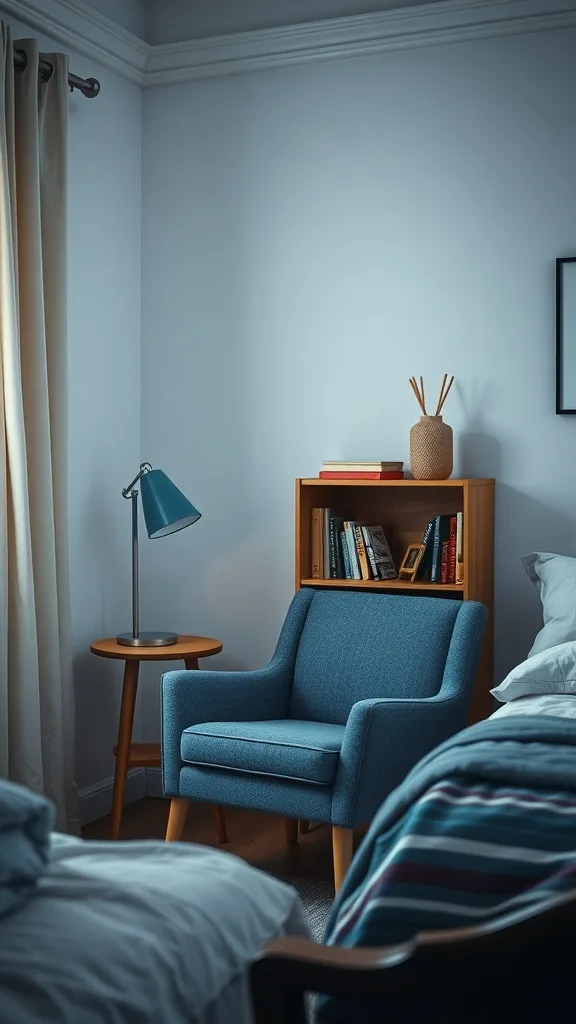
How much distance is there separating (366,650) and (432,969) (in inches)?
95.9

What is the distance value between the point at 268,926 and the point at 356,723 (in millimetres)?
1471

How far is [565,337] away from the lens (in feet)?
11.6

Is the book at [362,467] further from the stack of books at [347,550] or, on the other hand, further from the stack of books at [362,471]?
the stack of books at [347,550]

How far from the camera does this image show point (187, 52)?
13.3 feet

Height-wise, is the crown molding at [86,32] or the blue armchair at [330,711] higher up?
the crown molding at [86,32]

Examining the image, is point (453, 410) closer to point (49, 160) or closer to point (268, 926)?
point (49, 160)

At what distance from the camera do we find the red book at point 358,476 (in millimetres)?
3550

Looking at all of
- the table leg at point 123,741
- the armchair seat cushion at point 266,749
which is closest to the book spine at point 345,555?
the armchair seat cushion at point 266,749

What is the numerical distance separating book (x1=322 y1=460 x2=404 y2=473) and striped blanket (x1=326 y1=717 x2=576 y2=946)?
5.08 ft

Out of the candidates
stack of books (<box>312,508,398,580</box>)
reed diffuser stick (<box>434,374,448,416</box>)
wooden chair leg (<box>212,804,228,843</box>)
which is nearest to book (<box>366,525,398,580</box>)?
stack of books (<box>312,508,398,580</box>)

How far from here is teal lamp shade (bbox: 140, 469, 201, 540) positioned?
3.56m

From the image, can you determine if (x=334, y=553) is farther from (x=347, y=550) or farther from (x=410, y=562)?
(x=410, y=562)

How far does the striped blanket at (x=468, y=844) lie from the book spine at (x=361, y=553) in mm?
1512

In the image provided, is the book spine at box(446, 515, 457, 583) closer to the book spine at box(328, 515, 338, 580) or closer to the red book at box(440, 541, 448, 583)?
the red book at box(440, 541, 448, 583)
